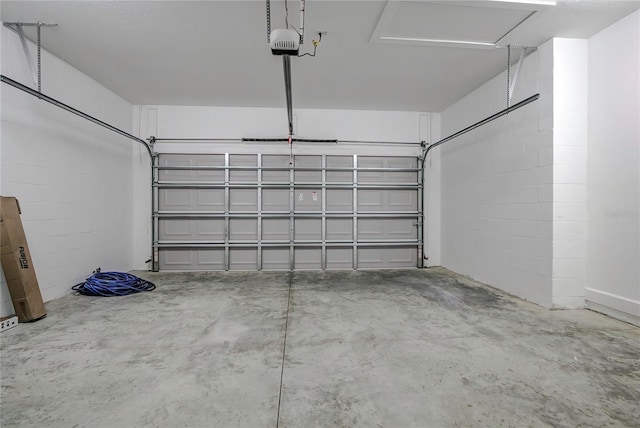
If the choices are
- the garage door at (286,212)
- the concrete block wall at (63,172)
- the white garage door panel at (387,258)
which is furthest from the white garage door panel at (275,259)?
the concrete block wall at (63,172)

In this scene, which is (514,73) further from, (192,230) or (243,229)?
(192,230)

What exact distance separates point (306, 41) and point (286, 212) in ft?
9.10

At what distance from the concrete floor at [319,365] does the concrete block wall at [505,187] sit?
641 mm

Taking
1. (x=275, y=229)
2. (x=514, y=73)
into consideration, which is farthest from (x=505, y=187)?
(x=275, y=229)

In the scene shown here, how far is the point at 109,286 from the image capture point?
346 centimetres

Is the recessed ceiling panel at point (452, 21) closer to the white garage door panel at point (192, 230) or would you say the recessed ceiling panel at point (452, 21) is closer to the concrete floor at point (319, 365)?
the concrete floor at point (319, 365)

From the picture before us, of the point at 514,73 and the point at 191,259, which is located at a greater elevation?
the point at 514,73

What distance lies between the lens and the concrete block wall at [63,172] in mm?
2832

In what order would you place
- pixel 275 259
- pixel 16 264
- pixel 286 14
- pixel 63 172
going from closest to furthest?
pixel 286 14 < pixel 16 264 < pixel 63 172 < pixel 275 259

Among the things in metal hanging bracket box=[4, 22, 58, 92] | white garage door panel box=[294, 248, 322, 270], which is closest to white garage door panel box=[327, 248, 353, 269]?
white garage door panel box=[294, 248, 322, 270]

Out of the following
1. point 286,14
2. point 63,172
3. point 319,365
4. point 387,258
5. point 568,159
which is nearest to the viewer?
point 319,365

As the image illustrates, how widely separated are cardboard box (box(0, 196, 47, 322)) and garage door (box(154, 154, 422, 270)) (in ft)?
6.82

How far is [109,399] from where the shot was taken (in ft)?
5.05

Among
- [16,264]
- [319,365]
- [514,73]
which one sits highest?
[514,73]
